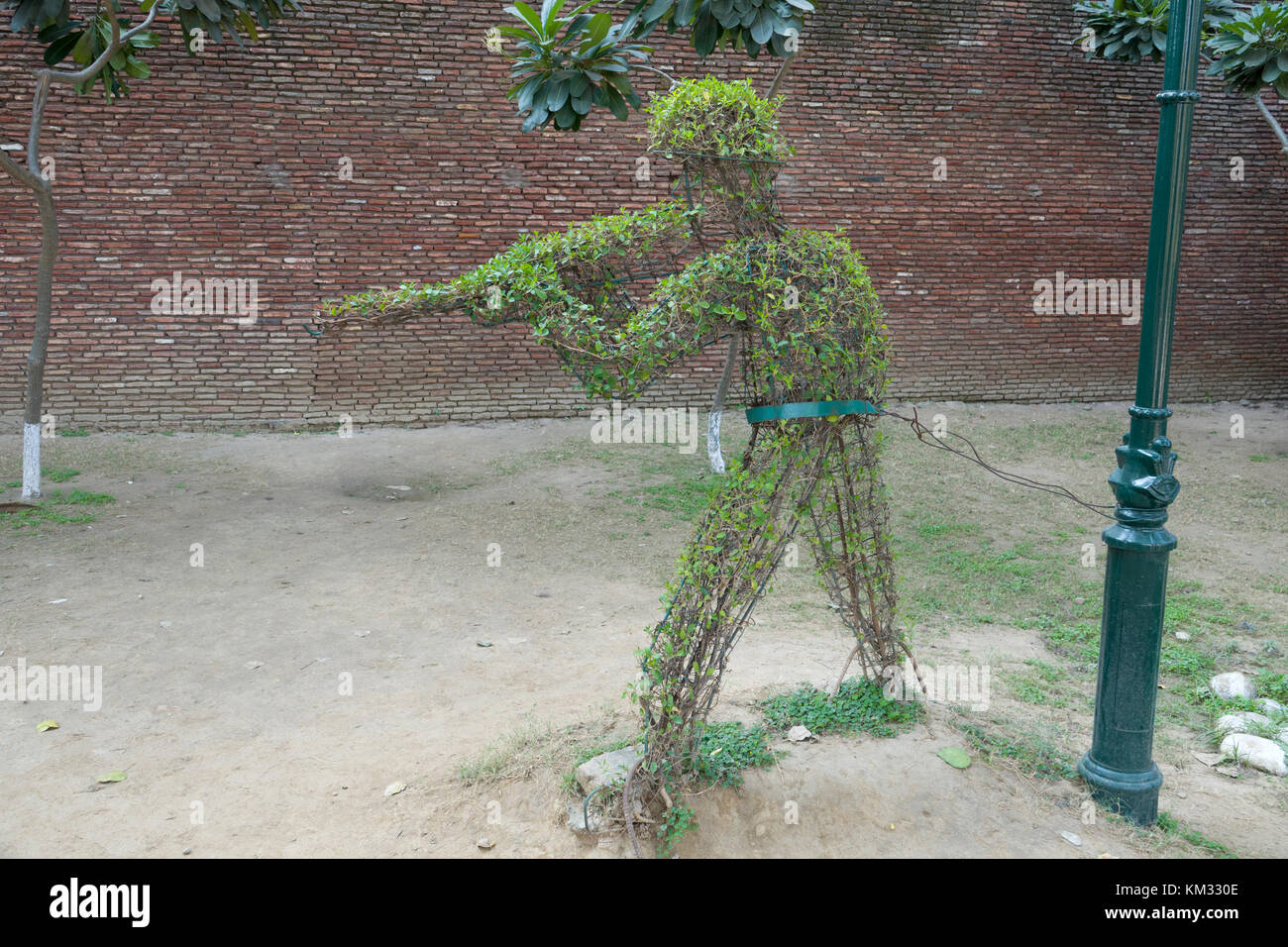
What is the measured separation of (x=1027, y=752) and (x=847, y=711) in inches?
29.6

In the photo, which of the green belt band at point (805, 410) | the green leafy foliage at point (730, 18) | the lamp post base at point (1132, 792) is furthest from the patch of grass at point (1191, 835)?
the green leafy foliage at point (730, 18)

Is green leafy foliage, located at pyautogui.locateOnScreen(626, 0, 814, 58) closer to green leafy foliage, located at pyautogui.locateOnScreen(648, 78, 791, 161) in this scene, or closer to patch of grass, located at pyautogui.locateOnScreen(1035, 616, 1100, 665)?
green leafy foliage, located at pyautogui.locateOnScreen(648, 78, 791, 161)

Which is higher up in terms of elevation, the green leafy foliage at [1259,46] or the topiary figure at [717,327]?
the green leafy foliage at [1259,46]

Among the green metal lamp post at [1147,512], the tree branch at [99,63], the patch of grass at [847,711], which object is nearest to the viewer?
the green metal lamp post at [1147,512]

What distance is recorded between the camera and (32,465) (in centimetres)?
759

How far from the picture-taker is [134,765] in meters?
3.89

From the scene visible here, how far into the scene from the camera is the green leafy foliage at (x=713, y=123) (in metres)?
3.41

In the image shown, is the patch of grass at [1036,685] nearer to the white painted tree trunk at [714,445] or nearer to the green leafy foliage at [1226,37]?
the white painted tree trunk at [714,445]

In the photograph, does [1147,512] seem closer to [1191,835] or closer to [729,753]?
[1191,835]

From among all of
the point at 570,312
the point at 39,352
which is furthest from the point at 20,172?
the point at 570,312

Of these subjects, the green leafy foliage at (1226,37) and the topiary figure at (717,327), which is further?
the green leafy foliage at (1226,37)

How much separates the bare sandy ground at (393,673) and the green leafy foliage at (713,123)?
94.7 inches

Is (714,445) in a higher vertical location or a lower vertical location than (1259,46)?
lower

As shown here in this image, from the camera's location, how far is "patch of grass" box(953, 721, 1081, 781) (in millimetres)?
3805
